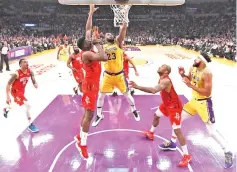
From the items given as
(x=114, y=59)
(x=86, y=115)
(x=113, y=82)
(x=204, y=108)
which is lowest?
(x=86, y=115)

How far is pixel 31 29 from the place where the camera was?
38594mm

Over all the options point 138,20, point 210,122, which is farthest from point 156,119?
point 138,20

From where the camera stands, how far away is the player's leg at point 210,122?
14.8 feet

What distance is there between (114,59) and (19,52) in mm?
14757

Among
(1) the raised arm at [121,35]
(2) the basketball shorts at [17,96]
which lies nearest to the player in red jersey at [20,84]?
(2) the basketball shorts at [17,96]

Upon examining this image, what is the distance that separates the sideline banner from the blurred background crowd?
13403 millimetres

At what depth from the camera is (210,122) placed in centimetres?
450

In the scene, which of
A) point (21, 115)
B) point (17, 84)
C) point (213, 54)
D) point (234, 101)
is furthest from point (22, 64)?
point (213, 54)

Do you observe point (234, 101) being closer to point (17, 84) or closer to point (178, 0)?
point (178, 0)

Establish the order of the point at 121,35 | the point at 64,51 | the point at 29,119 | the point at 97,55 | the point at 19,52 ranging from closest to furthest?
the point at 97,55 → the point at 121,35 → the point at 29,119 → the point at 64,51 → the point at 19,52

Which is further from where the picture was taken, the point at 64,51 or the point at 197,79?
the point at 64,51

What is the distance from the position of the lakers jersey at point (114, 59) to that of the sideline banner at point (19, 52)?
41.9 feet

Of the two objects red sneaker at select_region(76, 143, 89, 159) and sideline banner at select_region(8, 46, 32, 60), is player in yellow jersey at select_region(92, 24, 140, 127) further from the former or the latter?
sideline banner at select_region(8, 46, 32, 60)

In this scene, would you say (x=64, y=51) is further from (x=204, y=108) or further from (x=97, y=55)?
(x=204, y=108)
